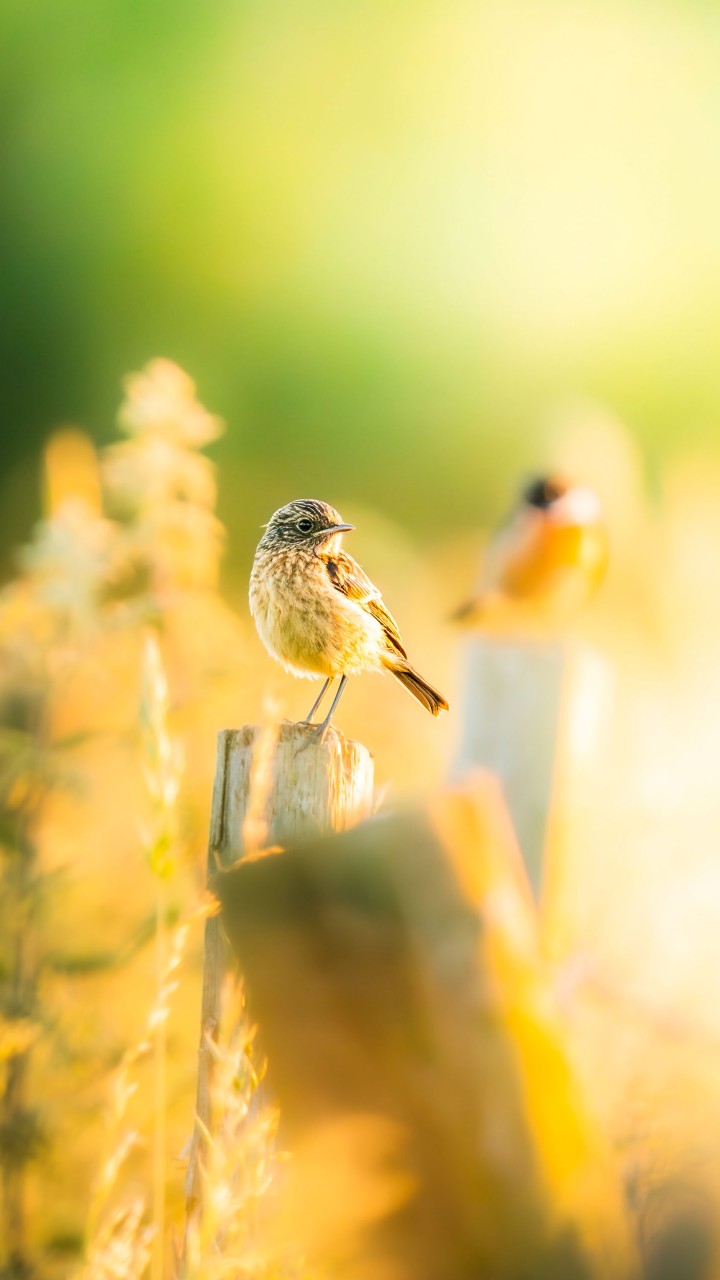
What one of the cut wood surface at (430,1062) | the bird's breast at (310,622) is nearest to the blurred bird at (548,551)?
the bird's breast at (310,622)

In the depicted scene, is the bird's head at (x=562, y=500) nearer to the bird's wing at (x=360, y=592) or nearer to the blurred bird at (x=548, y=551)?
the blurred bird at (x=548, y=551)

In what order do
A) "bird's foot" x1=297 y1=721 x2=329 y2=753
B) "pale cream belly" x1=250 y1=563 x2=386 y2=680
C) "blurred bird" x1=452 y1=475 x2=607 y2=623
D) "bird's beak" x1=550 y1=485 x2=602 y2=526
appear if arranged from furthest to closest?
"bird's beak" x1=550 y1=485 x2=602 y2=526 → "blurred bird" x1=452 y1=475 x2=607 y2=623 → "pale cream belly" x1=250 y1=563 x2=386 y2=680 → "bird's foot" x1=297 y1=721 x2=329 y2=753

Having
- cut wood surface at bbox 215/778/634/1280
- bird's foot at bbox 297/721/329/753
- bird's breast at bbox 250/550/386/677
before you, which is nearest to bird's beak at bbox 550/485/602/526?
bird's breast at bbox 250/550/386/677

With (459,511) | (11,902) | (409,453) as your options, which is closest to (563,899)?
(11,902)

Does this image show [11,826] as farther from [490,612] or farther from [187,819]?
[490,612]

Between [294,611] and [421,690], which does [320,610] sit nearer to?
[294,611]

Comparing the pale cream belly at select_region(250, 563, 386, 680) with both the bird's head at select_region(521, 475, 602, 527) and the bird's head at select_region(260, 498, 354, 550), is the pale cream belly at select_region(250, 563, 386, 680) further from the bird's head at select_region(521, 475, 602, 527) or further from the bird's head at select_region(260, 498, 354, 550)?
the bird's head at select_region(521, 475, 602, 527)
